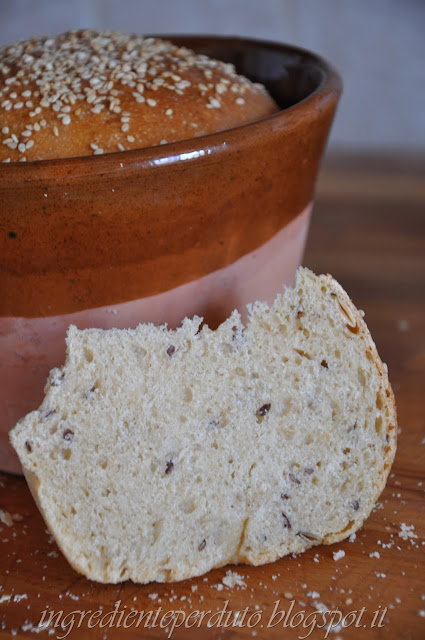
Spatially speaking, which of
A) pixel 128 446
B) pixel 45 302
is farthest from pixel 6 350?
pixel 128 446

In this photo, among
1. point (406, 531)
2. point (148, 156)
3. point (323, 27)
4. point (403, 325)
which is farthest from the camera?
point (323, 27)

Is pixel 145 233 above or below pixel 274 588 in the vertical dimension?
above

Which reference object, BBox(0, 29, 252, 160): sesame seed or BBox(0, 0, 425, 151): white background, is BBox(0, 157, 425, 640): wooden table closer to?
BBox(0, 29, 252, 160): sesame seed

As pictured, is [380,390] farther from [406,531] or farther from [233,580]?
[233,580]

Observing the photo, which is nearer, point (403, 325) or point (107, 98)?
point (107, 98)

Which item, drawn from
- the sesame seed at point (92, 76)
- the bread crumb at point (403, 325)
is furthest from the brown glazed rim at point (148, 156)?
the bread crumb at point (403, 325)

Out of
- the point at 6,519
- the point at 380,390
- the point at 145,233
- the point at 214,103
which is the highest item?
the point at 214,103

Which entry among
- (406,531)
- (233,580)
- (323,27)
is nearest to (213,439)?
(233,580)
